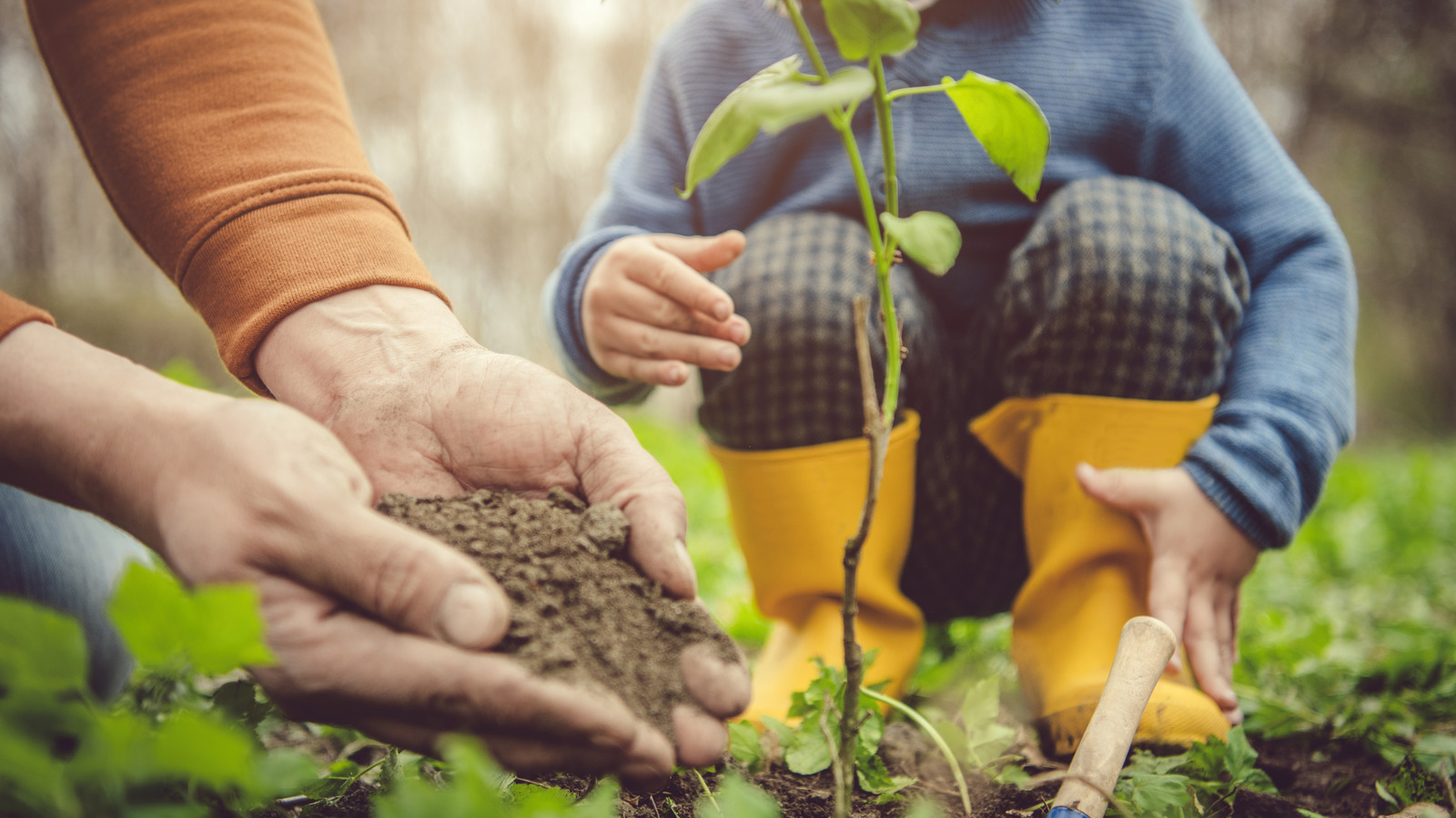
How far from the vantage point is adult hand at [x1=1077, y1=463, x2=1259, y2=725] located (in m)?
1.18

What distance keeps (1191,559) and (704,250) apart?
862mm

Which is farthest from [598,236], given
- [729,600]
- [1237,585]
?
[729,600]

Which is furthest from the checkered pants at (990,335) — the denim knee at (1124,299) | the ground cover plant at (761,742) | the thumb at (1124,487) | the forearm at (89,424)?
the forearm at (89,424)

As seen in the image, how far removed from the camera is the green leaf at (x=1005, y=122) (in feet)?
2.15

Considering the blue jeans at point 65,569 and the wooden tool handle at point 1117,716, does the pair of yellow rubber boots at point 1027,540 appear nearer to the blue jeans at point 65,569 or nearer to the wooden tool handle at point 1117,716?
the wooden tool handle at point 1117,716

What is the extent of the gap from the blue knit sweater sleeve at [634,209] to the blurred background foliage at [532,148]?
3.55 metres

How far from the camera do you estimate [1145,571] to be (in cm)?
129

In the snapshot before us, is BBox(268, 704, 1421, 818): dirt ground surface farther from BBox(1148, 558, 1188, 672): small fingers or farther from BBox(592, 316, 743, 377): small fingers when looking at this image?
BBox(592, 316, 743, 377): small fingers

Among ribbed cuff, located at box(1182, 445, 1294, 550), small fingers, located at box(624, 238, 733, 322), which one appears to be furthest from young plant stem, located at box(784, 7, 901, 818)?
ribbed cuff, located at box(1182, 445, 1294, 550)

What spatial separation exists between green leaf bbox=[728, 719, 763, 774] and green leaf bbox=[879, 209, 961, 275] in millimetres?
652

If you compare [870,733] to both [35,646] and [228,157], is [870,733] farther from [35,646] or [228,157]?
[228,157]

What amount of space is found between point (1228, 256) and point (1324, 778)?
825mm

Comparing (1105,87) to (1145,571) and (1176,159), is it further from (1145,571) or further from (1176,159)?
(1145,571)

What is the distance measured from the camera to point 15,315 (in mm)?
813
